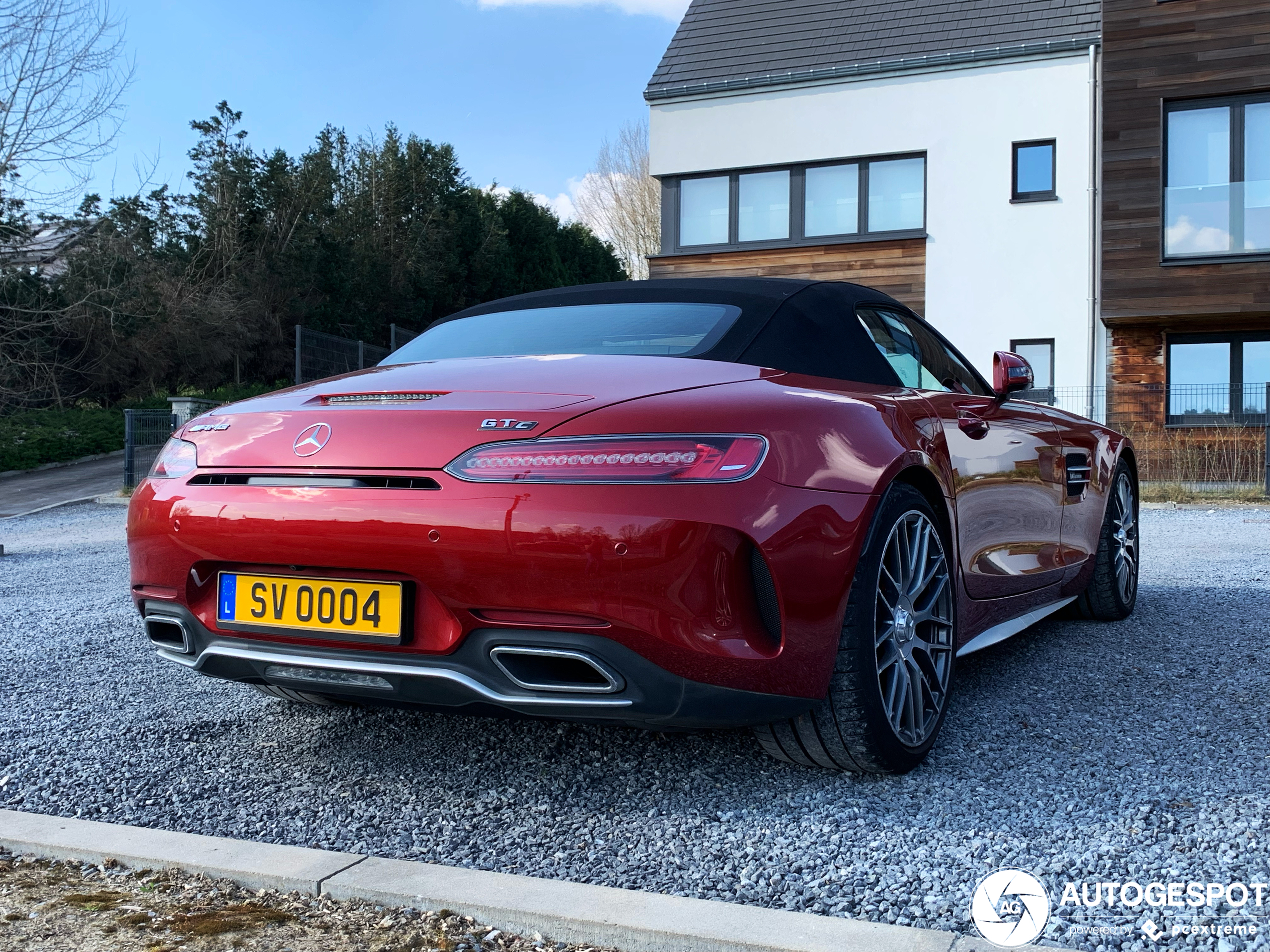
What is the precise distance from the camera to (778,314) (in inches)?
126

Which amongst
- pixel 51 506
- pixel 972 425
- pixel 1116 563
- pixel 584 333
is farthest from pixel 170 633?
pixel 51 506

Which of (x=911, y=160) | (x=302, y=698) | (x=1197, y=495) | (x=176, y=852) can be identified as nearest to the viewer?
(x=176, y=852)

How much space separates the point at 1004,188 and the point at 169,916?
58.8 ft

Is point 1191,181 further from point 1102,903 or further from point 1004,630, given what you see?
point 1102,903

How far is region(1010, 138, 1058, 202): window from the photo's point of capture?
17.8m

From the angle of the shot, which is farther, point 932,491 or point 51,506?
point 51,506

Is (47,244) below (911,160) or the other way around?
below

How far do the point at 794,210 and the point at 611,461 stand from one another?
17.5 m

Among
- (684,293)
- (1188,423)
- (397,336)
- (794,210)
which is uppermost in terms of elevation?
(794,210)

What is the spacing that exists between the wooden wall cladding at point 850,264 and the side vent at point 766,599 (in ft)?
52.3

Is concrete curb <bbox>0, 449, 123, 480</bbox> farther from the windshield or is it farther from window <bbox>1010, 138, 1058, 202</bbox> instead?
the windshield

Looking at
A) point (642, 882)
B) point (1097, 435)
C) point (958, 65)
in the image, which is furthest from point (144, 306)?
point (642, 882)

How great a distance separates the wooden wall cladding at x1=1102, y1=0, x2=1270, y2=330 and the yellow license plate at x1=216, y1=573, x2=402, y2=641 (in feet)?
51.8

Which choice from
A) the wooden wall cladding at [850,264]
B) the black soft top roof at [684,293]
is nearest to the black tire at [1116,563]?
the black soft top roof at [684,293]
